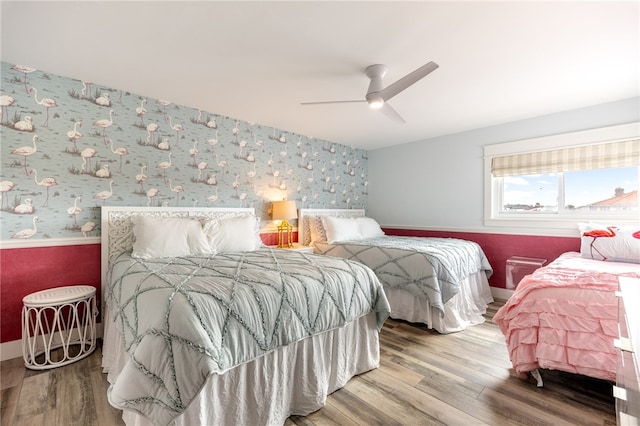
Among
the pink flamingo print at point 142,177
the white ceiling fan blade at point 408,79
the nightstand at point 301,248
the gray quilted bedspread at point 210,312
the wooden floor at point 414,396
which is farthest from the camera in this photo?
the nightstand at point 301,248

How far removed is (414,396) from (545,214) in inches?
118

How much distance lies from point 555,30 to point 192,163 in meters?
3.28

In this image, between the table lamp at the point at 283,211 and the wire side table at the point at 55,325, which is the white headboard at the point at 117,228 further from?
the table lamp at the point at 283,211

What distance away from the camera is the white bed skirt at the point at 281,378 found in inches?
53.0

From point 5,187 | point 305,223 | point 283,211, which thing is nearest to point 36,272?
point 5,187

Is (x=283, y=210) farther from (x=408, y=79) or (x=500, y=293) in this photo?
(x=500, y=293)

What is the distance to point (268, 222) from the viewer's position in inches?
150

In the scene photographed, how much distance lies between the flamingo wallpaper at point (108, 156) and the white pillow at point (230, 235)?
1.88 ft

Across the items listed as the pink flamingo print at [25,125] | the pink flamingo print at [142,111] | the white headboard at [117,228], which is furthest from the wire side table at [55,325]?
the pink flamingo print at [142,111]

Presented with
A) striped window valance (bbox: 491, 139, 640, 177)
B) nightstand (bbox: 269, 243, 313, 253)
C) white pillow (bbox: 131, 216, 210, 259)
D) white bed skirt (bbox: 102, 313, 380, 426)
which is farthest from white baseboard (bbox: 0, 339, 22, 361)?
striped window valance (bbox: 491, 139, 640, 177)

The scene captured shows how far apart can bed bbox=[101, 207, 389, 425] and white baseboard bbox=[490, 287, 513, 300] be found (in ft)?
8.15

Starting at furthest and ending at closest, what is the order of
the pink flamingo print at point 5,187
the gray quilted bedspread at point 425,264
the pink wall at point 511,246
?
the pink wall at point 511,246 < the gray quilted bedspread at point 425,264 < the pink flamingo print at point 5,187

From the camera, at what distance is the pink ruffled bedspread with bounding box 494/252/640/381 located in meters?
1.64

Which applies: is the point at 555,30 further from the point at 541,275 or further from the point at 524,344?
the point at 524,344
